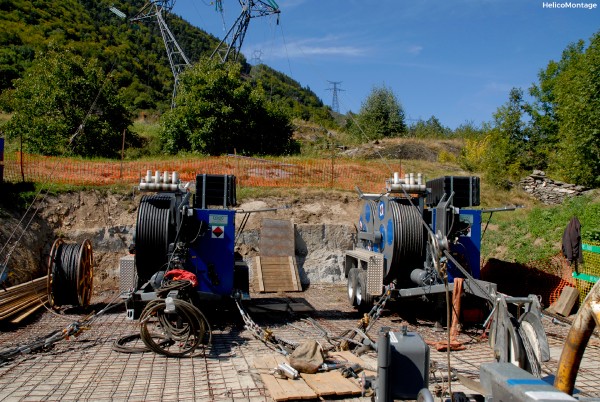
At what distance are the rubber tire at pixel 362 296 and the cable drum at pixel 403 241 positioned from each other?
46cm

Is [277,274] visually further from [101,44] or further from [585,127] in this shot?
[101,44]

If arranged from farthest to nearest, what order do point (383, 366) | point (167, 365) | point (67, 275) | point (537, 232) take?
1. point (537, 232)
2. point (67, 275)
3. point (167, 365)
4. point (383, 366)

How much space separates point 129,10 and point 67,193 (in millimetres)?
61979

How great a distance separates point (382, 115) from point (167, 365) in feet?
122

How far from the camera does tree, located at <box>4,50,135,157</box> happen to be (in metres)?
26.7

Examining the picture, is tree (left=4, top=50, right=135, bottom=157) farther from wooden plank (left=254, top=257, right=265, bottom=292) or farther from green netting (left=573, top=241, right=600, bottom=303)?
green netting (left=573, top=241, right=600, bottom=303)

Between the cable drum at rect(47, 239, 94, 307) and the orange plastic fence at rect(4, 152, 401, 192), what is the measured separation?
595 centimetres

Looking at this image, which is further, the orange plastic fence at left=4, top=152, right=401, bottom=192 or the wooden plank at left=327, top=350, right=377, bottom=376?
the orange plastic fence at left=4, top=152, right=401, bottom=192

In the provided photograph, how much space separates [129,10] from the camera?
69.4 metres

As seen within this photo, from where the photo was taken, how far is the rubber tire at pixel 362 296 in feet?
33.3

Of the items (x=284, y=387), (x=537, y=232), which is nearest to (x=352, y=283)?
(x=284, y=387)

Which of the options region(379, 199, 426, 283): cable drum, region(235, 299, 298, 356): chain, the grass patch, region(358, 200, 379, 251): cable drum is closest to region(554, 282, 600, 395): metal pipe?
region(235, 299, 298, 356): chain

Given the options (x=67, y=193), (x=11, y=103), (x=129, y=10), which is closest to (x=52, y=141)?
(x=11, y=103)

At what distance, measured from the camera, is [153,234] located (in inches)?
356
